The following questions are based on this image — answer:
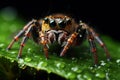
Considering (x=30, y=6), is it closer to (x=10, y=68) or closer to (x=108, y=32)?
(x=108, y=32)

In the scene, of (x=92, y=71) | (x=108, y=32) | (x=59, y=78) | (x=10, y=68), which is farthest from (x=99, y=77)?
(x=108, y=32)

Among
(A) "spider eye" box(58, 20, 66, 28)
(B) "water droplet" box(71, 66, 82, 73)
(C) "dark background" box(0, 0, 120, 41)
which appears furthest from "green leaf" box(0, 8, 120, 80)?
(C) "dark background" box(0, 0, 120, 41)

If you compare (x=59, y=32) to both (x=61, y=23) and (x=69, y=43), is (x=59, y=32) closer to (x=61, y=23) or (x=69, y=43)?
(x=61, y=23)

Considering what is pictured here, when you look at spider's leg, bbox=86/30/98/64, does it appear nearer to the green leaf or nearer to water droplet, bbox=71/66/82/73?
the green leaf

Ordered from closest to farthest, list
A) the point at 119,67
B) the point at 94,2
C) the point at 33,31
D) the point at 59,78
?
the point at 59,78
the point at 119,67
the point at 33,31
the point at 94,2

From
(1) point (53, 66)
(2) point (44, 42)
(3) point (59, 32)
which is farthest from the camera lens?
(3) point (59, 32)

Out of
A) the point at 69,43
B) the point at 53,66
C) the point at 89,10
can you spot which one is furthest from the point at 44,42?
the point at 89,10

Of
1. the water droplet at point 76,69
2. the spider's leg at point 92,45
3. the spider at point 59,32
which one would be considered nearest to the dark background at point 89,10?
the spider at point 59,32

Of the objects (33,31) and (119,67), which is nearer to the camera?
(119,67)
